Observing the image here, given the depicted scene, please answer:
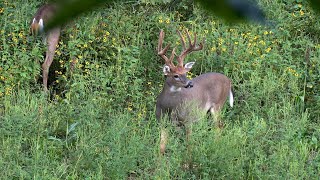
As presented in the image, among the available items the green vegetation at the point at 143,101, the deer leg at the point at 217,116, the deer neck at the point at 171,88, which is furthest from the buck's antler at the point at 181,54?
the deer leg at the point at 217,116

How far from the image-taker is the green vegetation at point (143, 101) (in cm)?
620

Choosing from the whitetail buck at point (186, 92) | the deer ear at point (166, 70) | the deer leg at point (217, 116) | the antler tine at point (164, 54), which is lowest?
the deer leg at point (217, 116)

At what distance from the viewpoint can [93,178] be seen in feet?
19.3

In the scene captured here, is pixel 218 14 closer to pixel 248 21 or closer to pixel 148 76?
pixel 248 21

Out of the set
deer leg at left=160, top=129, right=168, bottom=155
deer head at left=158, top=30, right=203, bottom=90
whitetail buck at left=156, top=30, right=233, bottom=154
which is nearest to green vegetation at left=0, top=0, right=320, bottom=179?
deer leg at left=160, top=129, right=168, bottom=155

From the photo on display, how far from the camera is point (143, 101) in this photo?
8.41 m

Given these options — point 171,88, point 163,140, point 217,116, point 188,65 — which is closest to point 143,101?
point 171,88

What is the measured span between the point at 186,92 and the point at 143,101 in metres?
0.45

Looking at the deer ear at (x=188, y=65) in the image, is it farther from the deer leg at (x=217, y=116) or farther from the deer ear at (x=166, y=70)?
the deer leg at (x=217, y=116)

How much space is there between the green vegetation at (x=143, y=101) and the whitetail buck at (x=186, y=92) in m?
A: 0.18

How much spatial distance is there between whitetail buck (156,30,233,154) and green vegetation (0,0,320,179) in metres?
0.18

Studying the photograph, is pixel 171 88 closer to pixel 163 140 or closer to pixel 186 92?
pixel 186 92

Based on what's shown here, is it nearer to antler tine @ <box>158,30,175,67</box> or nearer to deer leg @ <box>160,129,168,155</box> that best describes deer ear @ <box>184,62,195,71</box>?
antler tine @ <box>158,30,175,67</box>

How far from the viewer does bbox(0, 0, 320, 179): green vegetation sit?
6199mm
